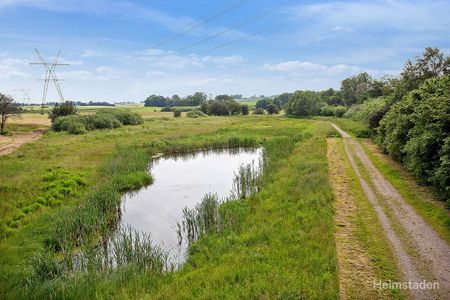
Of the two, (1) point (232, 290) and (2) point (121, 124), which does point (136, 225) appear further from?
(2) point (121, 124)

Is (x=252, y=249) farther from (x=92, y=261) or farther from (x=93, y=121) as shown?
(x=93, y=121)

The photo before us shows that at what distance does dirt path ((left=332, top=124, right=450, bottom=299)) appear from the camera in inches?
476

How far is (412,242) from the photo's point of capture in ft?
49.1

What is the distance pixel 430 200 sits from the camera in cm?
2067

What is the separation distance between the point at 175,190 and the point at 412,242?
2037cm

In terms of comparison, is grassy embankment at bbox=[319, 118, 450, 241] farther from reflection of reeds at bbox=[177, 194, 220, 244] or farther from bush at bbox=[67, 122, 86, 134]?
bush at bbox=[67, 122, 86, 134]

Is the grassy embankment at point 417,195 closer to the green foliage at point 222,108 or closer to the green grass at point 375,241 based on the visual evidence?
the green grass at point 375,241

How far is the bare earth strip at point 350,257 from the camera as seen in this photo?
11.6 meters

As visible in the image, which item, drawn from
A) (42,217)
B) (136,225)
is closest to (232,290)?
(136,225)

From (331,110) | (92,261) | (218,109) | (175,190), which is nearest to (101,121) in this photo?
(175,190)

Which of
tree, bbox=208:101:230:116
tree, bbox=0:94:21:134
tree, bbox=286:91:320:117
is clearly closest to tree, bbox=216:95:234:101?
tree, bbox=208:101:230:116

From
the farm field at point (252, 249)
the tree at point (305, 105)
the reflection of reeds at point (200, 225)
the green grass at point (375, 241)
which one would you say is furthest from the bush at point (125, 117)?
the green grass at point (375, 241)

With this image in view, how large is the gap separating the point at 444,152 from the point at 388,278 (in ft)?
33.6

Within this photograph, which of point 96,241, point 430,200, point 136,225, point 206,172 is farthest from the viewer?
point 206,172
